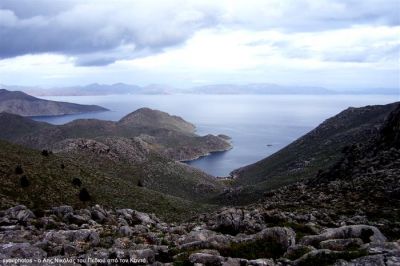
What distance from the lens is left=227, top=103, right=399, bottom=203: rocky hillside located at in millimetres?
107625

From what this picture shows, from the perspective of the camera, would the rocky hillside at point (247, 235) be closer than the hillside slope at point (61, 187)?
Yes

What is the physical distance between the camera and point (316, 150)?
13825 cm

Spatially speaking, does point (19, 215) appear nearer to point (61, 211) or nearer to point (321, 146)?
point (61, 211)

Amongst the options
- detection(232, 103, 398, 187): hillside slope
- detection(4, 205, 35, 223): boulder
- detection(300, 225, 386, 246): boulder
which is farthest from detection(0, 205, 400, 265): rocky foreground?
detection(232, 103, 398, 187): hillside slope

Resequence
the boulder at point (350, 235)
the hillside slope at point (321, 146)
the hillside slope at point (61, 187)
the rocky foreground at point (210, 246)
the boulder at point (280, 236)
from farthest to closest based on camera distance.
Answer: the hillside slope at point (321, 146) < the hillside slope at point (61, 187) < the boulder at point (350, 235) < the boulder at point (280, 236) < the rocky foreground at point (210, 246)

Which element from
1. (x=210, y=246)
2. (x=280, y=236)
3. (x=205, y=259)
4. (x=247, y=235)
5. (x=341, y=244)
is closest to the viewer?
(x=205, y=259)

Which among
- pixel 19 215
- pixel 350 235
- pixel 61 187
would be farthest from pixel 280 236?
pixel 61 187

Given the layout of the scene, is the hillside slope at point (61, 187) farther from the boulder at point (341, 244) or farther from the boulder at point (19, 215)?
the boulder at point (341, 244)

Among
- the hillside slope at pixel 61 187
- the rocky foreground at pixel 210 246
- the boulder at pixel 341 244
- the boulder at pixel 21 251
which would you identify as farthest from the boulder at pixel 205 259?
the hillside slope at pixel 61 187

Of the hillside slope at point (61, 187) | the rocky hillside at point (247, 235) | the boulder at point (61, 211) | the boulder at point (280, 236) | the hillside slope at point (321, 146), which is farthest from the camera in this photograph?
the hillside slope at point (321, 146)

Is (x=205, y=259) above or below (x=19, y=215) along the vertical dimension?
above

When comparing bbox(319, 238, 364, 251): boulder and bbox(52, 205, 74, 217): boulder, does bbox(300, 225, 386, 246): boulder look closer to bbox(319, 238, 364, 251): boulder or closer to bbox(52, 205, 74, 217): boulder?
bbox(319, 238, 364, 251): boulder

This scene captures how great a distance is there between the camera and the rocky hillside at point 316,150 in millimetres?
107625

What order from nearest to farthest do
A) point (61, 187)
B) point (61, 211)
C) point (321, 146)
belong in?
point (61, 211) < point (61, 187) < point (321, 146)
